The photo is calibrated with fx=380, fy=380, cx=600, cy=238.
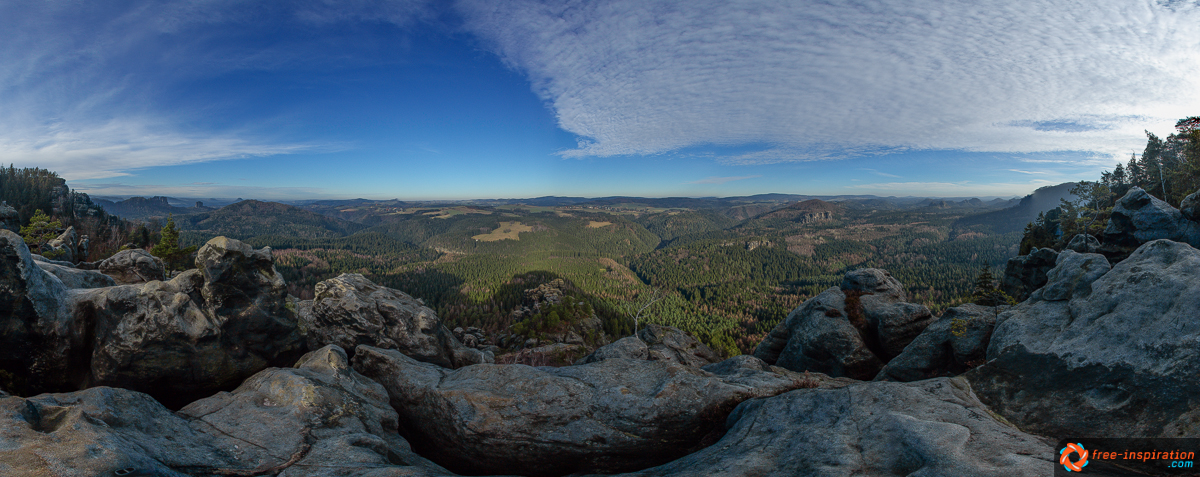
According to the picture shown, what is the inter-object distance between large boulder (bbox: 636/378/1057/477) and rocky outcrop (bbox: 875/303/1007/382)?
6.54 m

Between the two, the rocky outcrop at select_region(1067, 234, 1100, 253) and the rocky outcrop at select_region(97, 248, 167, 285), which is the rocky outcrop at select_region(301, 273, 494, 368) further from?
the rocky outcrop at select_region(1067, 234, 1100, 253)

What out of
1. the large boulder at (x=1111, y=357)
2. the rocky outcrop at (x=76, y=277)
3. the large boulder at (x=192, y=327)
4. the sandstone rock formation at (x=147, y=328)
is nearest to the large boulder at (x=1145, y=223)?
the large boulder at (x=1111, y=357)

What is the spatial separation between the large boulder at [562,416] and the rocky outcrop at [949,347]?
859 centimetres


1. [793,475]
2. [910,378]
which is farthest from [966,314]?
[793,475]

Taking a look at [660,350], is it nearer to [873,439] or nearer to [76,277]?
[873,439]

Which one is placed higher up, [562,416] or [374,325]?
[374,325]

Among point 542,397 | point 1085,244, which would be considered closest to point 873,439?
point 542,397

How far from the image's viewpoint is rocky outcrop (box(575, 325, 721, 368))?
1183 inches

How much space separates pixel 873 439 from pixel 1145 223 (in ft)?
120

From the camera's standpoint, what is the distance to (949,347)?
850 inches

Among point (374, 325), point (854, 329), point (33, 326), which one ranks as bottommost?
point (854, 329)

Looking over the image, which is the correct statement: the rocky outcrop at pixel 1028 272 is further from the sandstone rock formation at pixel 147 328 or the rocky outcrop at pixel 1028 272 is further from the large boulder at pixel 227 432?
the sandstone rock formation at pixel 147 328

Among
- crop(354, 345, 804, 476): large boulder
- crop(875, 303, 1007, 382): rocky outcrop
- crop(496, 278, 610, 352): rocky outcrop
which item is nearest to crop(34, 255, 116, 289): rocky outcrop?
crop(354, 345, 804, 476): large boulder

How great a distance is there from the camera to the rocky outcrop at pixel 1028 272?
32781 mm
